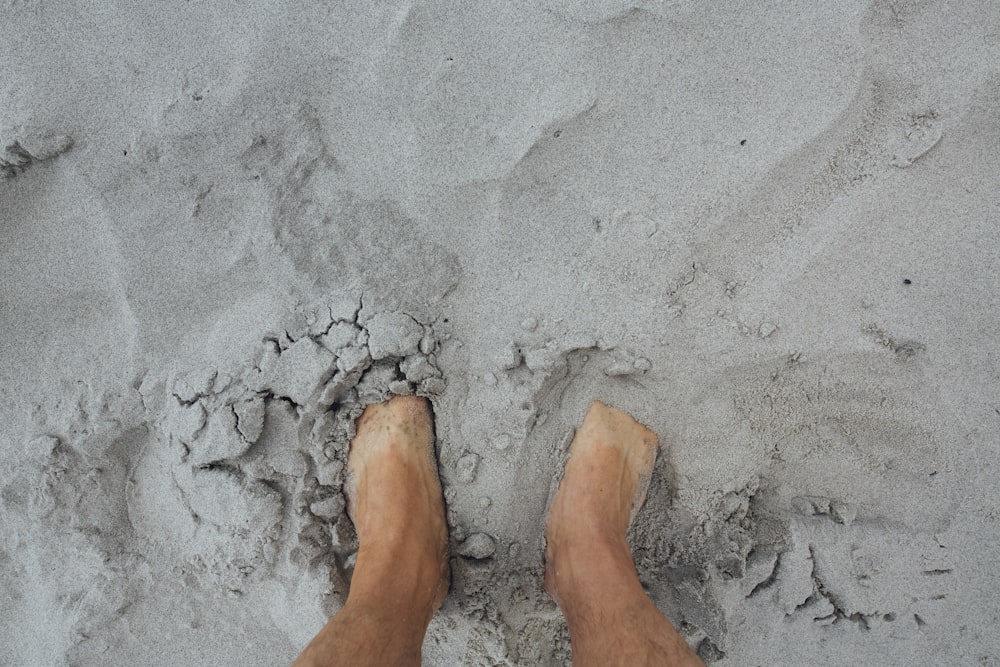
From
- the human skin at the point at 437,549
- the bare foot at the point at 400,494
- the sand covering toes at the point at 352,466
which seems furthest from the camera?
the sand covering toes at the point at 352,466

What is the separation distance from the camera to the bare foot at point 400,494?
4.83 ft

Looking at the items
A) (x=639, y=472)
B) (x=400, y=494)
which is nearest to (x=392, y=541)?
(x=400, y=494)

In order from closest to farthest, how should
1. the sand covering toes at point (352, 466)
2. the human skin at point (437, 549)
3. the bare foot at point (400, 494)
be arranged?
the human skin at point (437, 549)
the bare foot at point (400, 494)
the sand covering toes at point (352, 466)

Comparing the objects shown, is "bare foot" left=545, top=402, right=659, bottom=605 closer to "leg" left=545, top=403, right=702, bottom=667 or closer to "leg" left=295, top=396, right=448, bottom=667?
"leg" left=545, top=403, right=702, bottom=667

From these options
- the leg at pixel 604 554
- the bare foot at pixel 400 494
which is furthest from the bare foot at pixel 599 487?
the bare foot at pixel 400 494

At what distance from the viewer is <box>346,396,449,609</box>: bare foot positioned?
1.47m

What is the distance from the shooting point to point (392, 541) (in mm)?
1470

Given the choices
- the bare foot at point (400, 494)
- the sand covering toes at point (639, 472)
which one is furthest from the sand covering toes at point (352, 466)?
the sand covering toes at point (639, 472)

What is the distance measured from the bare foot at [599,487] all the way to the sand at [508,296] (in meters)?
0.06

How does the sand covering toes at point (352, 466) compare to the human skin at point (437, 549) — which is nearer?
the human skin at point (437, 549)

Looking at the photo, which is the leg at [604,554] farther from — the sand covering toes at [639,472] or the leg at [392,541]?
the leg at [392,541]

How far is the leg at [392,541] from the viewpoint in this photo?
4.14 feet

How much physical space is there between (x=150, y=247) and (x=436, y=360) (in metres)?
0.81

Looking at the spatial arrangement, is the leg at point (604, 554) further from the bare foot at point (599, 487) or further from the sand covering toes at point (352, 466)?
the sand covering toes at point (352, 466)
